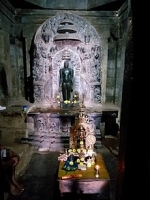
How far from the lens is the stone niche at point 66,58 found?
431 inches

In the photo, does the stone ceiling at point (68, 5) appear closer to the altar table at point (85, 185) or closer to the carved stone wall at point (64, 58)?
the carved stone wall at point (64, 58)

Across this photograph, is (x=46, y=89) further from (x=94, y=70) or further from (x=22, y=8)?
(x=22, y=8)

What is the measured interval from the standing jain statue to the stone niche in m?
0.42

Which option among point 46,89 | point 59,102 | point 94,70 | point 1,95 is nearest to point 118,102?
point 94,70

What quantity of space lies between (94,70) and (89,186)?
785 cm

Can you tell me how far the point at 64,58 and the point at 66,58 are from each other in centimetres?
12

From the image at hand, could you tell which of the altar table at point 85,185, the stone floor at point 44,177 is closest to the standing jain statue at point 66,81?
the stone floor at point 44,177

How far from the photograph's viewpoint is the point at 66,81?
11039 millimetres

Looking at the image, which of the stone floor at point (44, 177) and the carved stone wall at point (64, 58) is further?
the carved stone wall at point (64, 58)

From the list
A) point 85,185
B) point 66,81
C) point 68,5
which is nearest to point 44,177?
point 85,185

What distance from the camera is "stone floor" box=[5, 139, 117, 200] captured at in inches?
205

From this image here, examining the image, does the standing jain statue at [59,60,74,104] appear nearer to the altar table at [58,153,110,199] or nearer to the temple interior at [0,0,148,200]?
the temple interior at [0,0,148,200]

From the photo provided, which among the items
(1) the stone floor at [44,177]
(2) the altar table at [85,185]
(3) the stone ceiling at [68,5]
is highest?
(3) the stone ceiling at [68,5]

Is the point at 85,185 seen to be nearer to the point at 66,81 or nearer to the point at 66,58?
the point at 66,81
